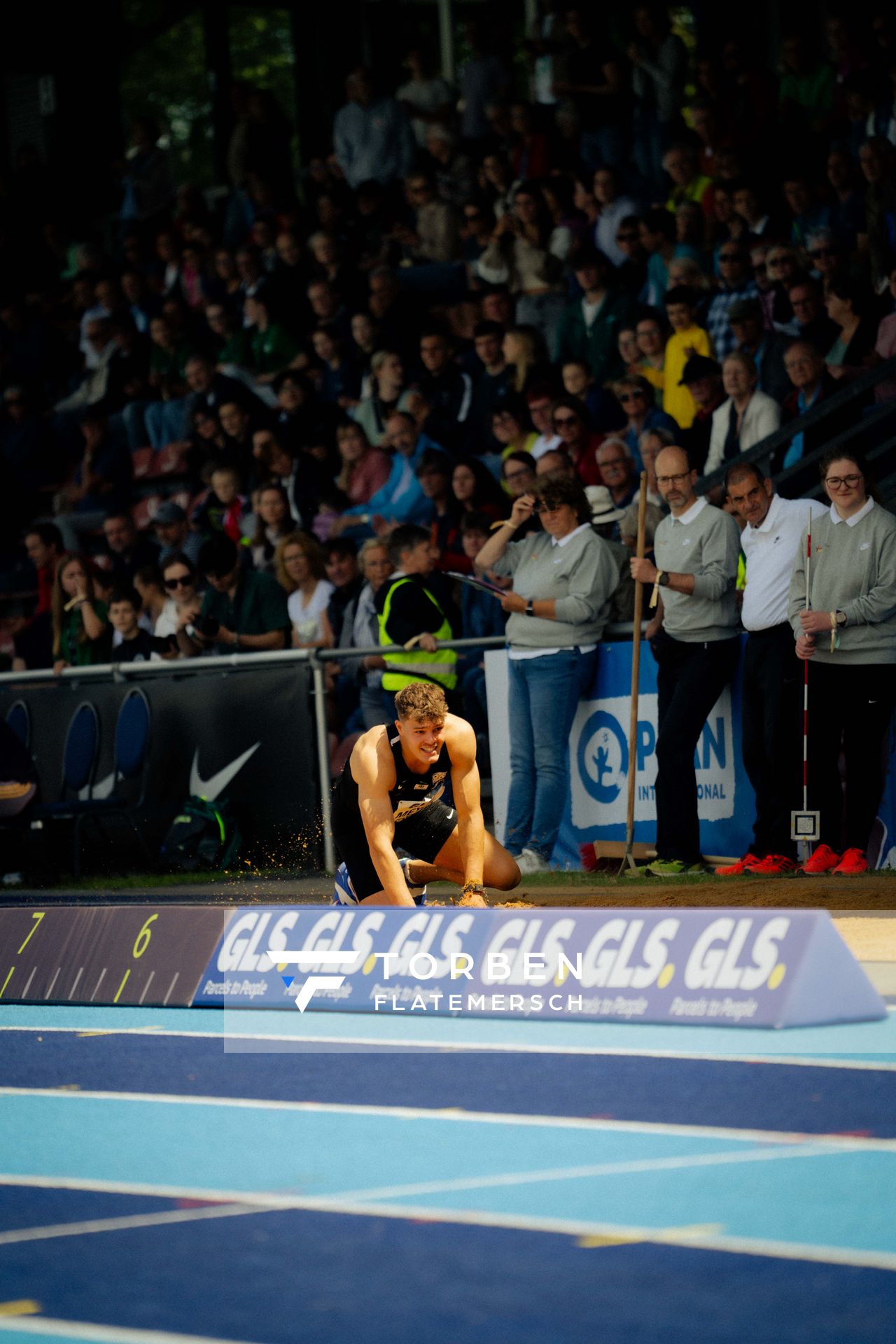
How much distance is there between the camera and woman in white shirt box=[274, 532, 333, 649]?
14.3 m

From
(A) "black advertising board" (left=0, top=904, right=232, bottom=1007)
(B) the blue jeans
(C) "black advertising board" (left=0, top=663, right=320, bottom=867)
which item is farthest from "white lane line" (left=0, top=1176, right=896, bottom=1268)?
(C) "black advertising board" (left=0, top=663, right=320, bottom=867)

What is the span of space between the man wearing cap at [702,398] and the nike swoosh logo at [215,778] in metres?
3.75

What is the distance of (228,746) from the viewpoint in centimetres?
1354

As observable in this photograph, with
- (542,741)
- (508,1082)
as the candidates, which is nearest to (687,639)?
(542,741)

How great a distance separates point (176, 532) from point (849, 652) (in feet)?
26.9

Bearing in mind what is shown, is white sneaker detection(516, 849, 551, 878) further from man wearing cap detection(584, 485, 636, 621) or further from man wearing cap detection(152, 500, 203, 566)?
man wearing cap detection(152, 500, 203, 566)

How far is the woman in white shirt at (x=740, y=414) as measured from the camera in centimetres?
1255

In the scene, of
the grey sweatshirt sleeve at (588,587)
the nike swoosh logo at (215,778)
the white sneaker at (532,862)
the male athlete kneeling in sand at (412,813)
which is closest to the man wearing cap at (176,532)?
the nike swoosh logo at (215,778)

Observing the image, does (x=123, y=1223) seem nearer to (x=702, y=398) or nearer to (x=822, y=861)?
(x=822, y=861)

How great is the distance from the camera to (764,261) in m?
13.8

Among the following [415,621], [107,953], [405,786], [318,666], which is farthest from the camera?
[318,666]

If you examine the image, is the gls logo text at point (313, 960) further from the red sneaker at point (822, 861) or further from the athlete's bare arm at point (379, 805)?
the red sneaker at point (822, 861)

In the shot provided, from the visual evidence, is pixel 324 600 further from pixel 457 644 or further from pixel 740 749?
pixel 740 749

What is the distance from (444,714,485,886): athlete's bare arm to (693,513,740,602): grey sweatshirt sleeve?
2902mm
